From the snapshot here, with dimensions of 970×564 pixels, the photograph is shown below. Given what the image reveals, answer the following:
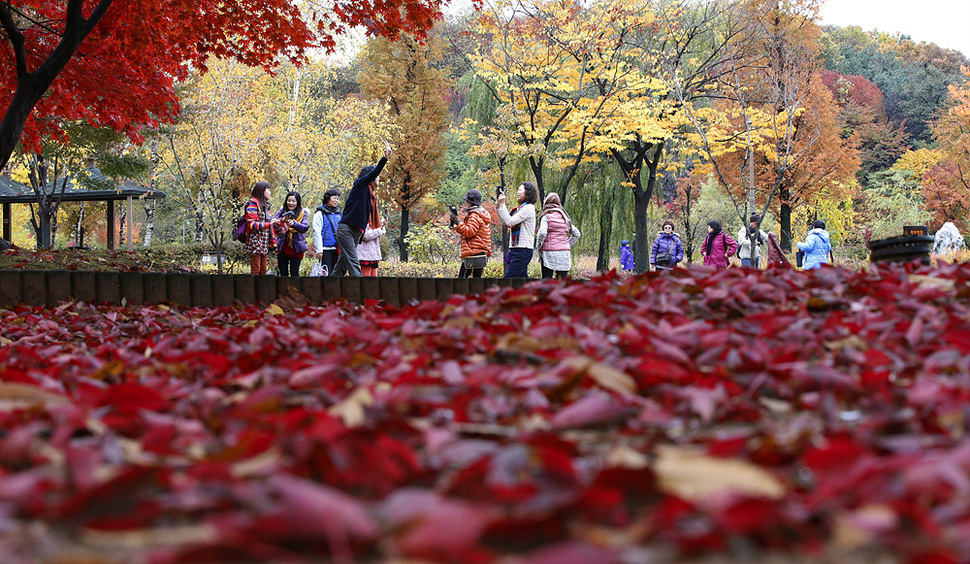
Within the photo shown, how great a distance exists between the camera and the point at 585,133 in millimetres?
17281

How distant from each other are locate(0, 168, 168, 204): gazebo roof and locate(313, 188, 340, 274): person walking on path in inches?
614

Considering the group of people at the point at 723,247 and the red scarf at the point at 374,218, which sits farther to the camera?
the group of people at the point at 723,247

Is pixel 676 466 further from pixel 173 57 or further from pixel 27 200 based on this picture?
pixel 27 200

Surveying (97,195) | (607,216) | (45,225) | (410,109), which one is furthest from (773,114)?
(97,195)

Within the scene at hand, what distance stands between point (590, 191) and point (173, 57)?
15.8 m

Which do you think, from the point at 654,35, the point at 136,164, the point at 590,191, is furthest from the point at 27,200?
the point at 654,35

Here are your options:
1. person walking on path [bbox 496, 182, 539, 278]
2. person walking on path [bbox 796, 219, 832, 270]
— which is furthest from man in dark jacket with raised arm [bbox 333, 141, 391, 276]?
person walking on path [bbox 796, 219, 832, 270]

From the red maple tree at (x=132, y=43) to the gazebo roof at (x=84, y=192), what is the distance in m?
13.2

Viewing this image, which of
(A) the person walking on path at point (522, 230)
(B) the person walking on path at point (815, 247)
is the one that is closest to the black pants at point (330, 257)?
(A) the person walking on path at point (522, 230)

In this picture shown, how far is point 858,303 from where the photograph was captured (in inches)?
102

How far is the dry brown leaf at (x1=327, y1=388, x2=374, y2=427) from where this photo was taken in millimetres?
1341

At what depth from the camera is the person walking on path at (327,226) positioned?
29.2ft

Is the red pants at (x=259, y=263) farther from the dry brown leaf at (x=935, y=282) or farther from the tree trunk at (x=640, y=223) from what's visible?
the tree trunk at (x=640, y=223)

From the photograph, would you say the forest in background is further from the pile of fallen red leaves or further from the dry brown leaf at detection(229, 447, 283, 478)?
the dry brown leaf at detection(229, 447, 283, 478)
